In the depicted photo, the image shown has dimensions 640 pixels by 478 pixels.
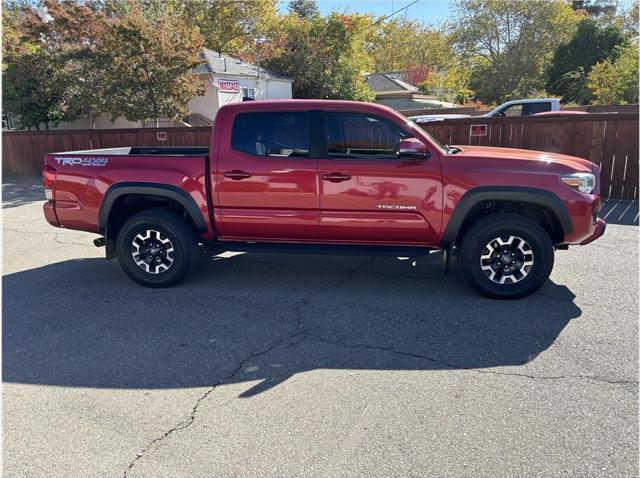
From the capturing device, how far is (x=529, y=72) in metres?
43.5

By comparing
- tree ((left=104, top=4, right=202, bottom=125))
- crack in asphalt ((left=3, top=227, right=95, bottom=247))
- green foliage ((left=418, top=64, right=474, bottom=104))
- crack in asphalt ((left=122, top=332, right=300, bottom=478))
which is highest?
green foliage ((left=418, top=64, right=474, bottom=104))

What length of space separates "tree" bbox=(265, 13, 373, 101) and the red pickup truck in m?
25.2

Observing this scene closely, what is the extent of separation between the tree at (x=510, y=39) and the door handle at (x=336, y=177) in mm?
41450

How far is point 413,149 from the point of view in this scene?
4.63 meters

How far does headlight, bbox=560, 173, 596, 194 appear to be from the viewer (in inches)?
180

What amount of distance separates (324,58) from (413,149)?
26.9m

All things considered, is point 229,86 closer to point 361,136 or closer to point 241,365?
point 361,136

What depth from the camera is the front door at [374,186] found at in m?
4.73

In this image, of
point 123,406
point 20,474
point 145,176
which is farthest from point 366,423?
point 145,176

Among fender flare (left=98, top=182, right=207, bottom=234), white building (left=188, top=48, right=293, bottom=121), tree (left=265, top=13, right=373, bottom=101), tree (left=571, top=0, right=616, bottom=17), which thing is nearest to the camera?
fender flare (left=98, top=182, right=207, bottom=234)

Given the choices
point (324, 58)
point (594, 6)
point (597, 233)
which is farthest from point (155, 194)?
point (594, 6)

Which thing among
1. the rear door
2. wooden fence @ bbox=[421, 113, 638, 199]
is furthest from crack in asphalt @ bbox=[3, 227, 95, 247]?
wooden fence @ bbox=[421, 113, 638, 199]

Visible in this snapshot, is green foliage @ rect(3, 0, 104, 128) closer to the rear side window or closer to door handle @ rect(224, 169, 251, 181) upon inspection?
the rear side window

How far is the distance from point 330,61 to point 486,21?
21868 mm
